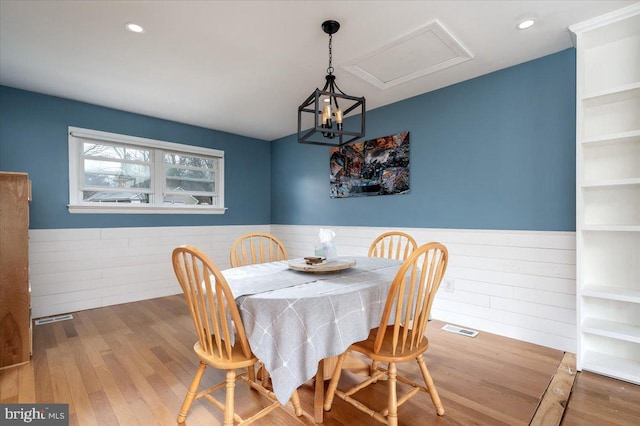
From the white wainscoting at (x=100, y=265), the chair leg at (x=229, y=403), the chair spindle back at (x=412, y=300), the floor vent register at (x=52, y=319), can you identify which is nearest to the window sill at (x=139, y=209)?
the white wainscoting at (x=100, y=265)

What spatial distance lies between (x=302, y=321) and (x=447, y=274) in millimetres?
2199

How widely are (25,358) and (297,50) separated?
3.05m

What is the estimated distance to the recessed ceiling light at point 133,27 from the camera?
2.08 metres

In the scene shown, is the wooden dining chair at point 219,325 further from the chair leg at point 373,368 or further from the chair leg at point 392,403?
the chair leg at point 373,368

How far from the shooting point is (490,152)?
9.15 ft

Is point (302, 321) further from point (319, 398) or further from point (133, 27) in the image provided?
point (133, 27)

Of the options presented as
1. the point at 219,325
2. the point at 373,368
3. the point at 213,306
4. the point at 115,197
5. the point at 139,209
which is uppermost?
the point at 115,197

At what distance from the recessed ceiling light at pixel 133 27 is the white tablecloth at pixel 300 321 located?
190 cm

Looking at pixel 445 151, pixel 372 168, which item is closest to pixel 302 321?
pixel 445 151

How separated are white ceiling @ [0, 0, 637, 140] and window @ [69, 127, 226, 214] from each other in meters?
0.56

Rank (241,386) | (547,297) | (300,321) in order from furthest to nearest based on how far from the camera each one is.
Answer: (547,297), (241,386), (300,321)

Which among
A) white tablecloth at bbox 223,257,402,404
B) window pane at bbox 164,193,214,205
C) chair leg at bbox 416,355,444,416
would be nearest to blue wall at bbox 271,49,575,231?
chair leg at bbox 416,355,444,416

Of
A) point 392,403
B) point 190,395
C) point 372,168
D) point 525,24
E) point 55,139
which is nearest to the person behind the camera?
point 392,403

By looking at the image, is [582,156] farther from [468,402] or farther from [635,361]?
[468,402]
